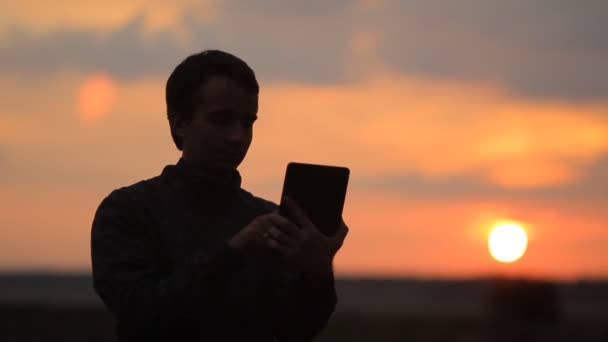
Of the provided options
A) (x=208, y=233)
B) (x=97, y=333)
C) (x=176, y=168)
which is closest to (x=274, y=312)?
(x=208, y=233)

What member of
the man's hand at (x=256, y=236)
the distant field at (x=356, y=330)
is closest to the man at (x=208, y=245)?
the man's hand at (x=256, y=236)

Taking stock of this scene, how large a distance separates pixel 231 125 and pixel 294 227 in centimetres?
58

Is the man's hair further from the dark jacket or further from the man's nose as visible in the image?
the dark jacket

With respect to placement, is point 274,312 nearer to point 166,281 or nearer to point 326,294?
point 326,294

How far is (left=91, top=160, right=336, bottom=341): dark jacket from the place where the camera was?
4809mm

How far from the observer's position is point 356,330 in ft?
162

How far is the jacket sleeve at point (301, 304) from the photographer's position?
512cm

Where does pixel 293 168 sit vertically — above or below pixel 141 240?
above

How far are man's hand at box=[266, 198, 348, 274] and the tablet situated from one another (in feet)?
0.25

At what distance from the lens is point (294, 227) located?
15.7ft

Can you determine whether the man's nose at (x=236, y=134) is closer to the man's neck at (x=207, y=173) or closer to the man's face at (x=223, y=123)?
the man's face at (x=223, y=123)

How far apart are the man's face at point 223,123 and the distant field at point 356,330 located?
103 feet

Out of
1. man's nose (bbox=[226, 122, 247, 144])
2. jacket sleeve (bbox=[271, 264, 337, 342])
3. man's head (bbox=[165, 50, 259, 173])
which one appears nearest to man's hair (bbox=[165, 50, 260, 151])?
man's head (bbox=[165, 50, 259, 173])

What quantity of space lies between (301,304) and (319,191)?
0.50 m
